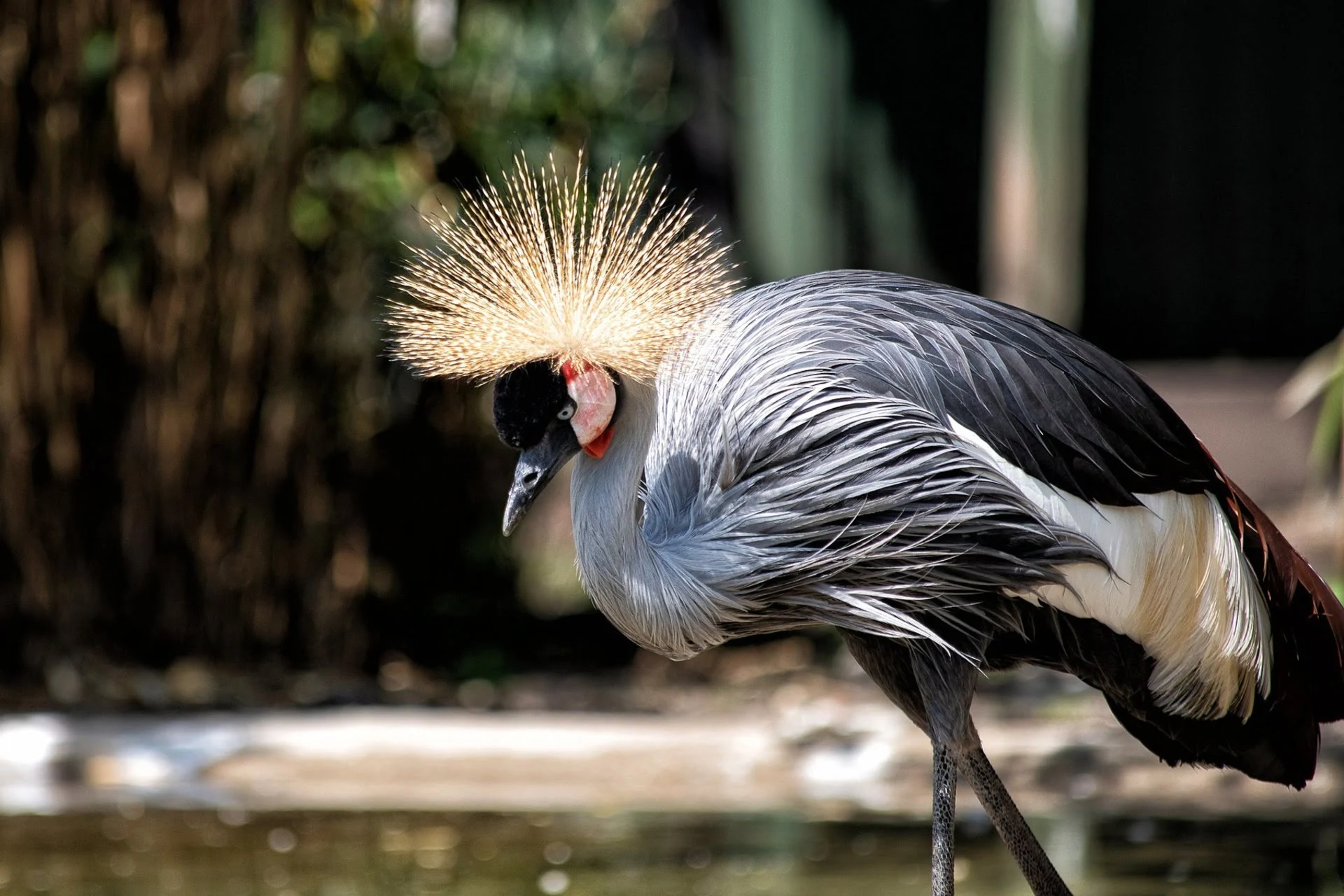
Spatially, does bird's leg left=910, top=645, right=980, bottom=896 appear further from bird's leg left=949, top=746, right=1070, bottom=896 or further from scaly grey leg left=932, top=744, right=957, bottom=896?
bird's leg left=949, top=746, right=1070, bottom=896

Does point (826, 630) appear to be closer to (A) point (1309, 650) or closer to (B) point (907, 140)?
(B) point (907, 140)

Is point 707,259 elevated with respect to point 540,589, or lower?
elevated

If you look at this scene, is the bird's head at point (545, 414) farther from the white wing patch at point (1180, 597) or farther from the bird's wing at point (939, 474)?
the white wing patch at point (1180, 597)

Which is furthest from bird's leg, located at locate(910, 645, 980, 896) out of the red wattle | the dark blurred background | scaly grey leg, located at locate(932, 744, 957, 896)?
the dark blurred background

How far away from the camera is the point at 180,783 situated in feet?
13.1

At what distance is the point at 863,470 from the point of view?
99.6 inches

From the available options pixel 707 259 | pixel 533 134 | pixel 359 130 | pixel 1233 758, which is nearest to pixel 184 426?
pixel 359 130

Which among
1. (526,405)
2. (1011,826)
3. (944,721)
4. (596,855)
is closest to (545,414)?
(526,405)

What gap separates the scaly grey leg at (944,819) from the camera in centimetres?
262

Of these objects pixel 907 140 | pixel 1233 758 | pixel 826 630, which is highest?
pixel 907 140

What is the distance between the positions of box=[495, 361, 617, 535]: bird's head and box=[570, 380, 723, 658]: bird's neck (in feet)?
0.15

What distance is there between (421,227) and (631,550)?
2190 millimetres

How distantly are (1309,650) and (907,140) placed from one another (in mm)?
3302

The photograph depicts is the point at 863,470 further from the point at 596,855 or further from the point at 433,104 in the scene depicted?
the point at 433,104
